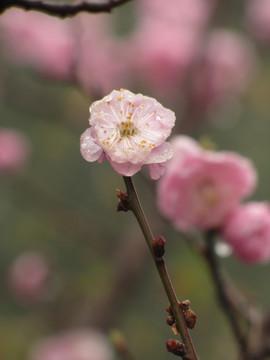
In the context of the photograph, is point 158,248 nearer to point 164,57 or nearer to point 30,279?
point 30,279

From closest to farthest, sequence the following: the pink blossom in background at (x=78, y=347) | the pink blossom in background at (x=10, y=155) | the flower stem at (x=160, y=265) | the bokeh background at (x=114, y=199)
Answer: the flower stem at (x=160, y=265) → the pink blossom in background at (x=78, y=347) → the pink blossom in background at (x=10, y=155) → the bokeh background at (x=114, y=199)

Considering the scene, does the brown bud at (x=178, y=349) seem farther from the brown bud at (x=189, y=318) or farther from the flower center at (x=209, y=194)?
the flower center at (x=209, y=194)

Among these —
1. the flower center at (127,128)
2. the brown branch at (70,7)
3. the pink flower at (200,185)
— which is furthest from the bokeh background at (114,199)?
the flower center at (127,128)

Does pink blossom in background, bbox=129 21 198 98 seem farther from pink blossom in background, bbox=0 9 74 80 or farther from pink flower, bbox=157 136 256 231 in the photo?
pink flower, bbox=157 136 256 231

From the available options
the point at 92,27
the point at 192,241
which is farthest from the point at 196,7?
the point at 192,241

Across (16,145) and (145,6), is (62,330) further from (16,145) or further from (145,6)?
(145,6)

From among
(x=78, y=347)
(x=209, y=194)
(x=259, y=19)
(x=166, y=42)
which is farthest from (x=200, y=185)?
(x=259, y=19)
